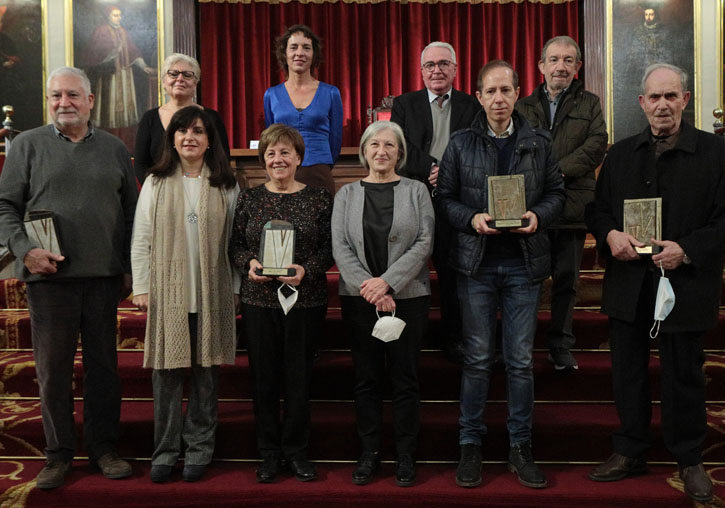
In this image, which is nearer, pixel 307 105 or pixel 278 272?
pixel 278 272

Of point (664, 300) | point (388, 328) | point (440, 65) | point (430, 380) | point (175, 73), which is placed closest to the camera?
point (664, 300)

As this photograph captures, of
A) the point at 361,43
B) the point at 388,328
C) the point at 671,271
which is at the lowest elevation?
the point at 388,328

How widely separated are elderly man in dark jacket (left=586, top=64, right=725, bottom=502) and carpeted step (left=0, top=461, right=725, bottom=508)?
0.14 m

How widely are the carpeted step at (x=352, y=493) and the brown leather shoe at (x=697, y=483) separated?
0.16 feet

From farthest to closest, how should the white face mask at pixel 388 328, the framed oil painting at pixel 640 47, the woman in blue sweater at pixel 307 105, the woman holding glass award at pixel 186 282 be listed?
the framed oil painting at pixel 640 47 < the woman in blue sweater at pixel 307 105 < the woman holding glass award at pixel 186 282 < the white face mask at pixel 388 328

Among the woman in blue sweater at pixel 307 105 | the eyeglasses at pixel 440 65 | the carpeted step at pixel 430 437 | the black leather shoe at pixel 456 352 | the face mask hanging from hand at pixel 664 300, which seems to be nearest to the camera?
the face mask hanging from hand at pixel 664 300

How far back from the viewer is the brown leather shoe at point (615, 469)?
285cm

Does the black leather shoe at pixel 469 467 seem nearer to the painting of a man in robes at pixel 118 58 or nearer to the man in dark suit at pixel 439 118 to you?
the man in dark suit at pixel 439 118

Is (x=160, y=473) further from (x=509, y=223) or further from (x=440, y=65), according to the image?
(x=440, y=65)

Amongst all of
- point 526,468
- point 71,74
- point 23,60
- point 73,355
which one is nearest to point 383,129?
point 71,74

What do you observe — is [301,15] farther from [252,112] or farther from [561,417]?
[561,417]

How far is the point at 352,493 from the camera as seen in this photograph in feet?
9.12

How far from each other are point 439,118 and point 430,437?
159 cm

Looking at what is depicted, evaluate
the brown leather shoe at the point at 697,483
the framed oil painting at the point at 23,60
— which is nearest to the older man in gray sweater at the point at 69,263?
the brown leather shoe at the point at 697,483
